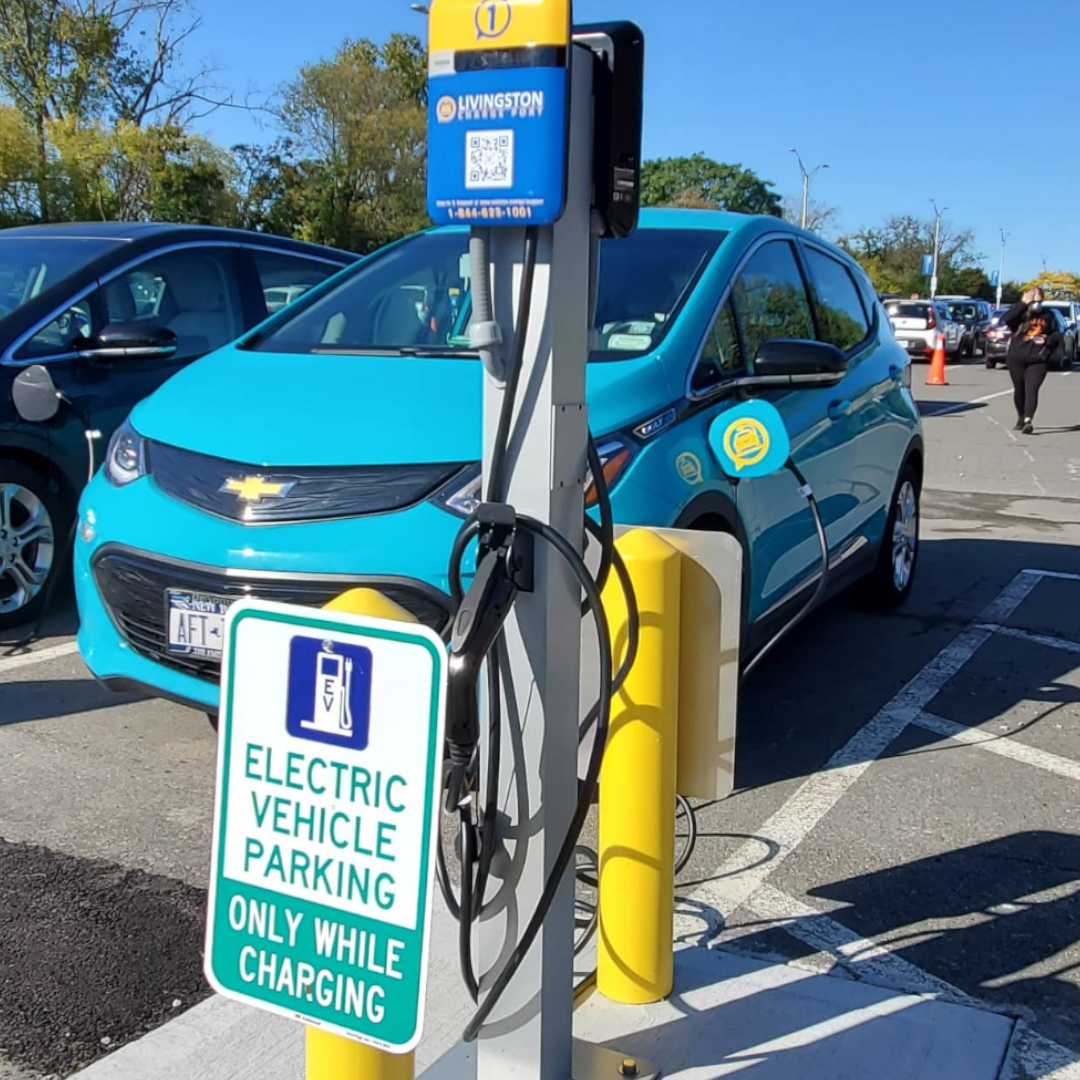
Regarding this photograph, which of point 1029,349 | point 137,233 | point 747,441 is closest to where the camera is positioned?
point 747,441

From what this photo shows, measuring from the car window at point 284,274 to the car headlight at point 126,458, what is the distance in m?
2.72

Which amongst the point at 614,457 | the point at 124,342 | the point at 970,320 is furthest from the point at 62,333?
the point at 970,320

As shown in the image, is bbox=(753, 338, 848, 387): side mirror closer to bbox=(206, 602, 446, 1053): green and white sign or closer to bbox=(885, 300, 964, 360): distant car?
bbox=(206, 602, 446, 1053): green and white sign

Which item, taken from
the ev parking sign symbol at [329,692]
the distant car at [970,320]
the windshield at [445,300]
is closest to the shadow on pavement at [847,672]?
the windshield at [445,300]

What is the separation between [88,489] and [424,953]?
2.72 m

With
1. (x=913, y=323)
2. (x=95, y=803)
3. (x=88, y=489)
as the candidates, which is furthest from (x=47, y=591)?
(x=913, y=323)

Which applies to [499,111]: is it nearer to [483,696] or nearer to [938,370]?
[483,696]

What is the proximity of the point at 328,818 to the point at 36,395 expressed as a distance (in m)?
3.70

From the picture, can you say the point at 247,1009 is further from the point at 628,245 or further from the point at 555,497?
the point at 628,245

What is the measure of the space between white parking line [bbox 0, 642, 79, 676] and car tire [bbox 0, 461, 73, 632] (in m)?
0.29

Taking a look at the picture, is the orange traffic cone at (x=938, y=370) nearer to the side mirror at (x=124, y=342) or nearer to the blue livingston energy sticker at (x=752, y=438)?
the side mirror at (x=124, y=342)

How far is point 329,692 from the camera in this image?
1.79m

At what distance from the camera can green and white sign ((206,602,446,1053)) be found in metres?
1.72

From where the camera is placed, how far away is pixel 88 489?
398 centimetres
